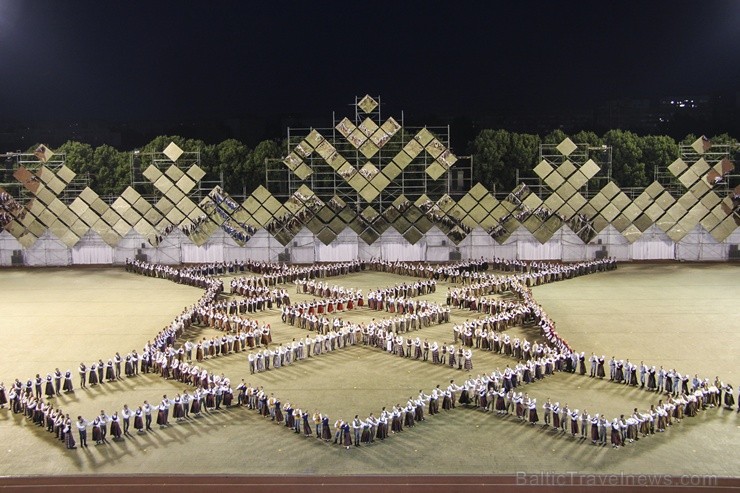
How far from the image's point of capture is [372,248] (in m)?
44.2

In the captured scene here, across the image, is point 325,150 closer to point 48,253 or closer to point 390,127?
point 390,127

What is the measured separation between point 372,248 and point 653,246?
17449mm

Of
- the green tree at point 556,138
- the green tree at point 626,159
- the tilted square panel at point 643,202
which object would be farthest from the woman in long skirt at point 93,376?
the green tree at point 626,159

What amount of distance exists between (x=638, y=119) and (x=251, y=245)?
5810cm

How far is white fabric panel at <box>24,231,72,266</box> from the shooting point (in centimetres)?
4444

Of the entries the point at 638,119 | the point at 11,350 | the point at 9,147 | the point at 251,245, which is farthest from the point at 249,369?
the point at 638,119

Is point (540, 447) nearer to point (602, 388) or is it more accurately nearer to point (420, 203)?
point (602, 388)

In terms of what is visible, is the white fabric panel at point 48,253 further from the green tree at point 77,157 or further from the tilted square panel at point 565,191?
the tilted square panel at point 565,191

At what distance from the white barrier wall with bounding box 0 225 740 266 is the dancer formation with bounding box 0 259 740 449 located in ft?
30.3

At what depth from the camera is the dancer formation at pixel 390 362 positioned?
1670 centimetres

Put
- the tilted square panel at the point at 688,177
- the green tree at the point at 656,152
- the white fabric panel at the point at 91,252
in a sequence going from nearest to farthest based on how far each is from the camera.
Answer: the tilted square panel at the point at 688,177, the white fabric panel at the point at 91,252, the green tree at the point at 656,152

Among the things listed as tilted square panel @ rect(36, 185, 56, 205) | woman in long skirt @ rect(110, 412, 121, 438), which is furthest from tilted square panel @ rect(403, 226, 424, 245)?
woman in long skirt @ rect(110, 412, 121, 438)

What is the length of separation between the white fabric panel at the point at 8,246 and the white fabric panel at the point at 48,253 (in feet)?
2.76

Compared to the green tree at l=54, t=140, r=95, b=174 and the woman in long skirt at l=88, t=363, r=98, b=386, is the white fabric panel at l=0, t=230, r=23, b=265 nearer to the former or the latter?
the green tree at l=54, t=140, r=95, b=174
